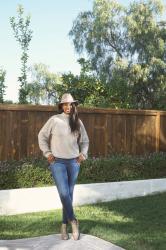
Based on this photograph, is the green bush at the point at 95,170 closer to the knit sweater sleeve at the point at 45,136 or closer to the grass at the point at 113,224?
the grass at the point at 113,224

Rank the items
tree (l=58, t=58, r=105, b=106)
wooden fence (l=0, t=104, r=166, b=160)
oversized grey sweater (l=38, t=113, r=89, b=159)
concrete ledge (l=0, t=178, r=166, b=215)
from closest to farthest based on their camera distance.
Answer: oversized grey sweater (l=38, t=113, r=89, b=159), concrete ledge (l=0, t=178, r=166, b=215), wooden fence (l=0, t=104, r=166, b=160), tree (l=58, t=58, r=105, b=106)

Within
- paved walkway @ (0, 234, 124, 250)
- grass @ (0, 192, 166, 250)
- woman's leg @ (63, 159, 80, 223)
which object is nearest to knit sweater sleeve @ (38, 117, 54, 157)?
woman's leg @ (63, 159, 80, 223)

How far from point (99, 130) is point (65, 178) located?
7.16m

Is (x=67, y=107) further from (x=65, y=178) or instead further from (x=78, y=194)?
(x=78, y=194)

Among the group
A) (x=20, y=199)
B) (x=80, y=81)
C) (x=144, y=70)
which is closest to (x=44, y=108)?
(x=20, y=199)

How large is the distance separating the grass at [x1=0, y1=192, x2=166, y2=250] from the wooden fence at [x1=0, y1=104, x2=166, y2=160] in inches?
98.2

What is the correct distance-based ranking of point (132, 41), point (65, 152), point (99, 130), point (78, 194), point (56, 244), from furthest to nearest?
point (132, 41)
point (99, 130)
point (78, 194)
point (65, 152)
point (56, 244)

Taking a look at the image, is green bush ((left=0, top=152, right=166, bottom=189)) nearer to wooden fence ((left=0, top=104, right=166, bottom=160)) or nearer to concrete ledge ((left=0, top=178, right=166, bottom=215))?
wooden fence ((left=0, top=104, right=166, bottom=160))

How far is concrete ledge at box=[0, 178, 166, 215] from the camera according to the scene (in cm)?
1057

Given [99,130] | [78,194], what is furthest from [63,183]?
[99,130]

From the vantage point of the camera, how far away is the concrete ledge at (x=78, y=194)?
1057 cm

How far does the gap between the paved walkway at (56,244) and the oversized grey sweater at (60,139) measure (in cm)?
114

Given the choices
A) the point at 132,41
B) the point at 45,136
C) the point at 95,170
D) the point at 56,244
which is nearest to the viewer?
the point at 56,244

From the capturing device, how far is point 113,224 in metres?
9.05
